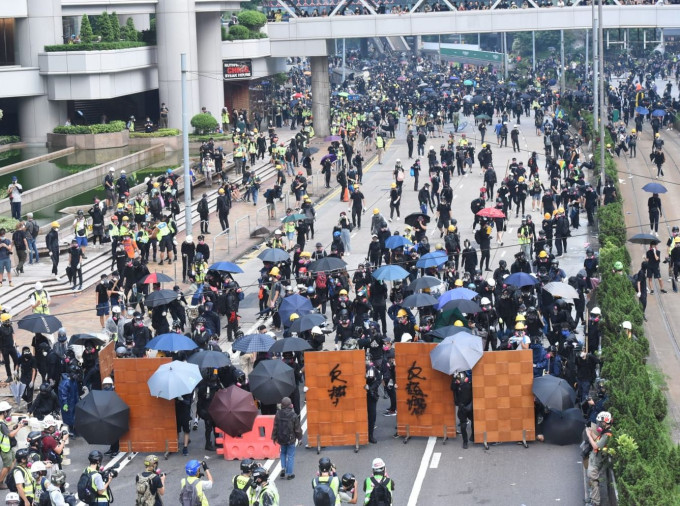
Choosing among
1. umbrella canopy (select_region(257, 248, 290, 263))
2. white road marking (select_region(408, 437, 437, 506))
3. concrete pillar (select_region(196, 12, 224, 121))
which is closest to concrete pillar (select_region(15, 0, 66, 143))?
concrete pillar (select_region(196, 12, 224, 121))

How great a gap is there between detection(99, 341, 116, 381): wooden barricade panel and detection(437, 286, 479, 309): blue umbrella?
22.0 ft

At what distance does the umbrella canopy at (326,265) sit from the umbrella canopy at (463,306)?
468cm

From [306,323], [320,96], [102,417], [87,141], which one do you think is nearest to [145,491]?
[102,417]

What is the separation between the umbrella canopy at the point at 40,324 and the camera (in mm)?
26578

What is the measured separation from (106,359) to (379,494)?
8.25 meters

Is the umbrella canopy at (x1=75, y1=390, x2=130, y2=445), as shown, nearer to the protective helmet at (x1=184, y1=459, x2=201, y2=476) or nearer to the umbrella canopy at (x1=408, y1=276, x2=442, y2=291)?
the protective helmet at (x1=184, y1=459, x2=201, y2=476)

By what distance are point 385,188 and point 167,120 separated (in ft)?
45.3

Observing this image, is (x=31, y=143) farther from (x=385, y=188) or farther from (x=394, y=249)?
(x=394, y=249)

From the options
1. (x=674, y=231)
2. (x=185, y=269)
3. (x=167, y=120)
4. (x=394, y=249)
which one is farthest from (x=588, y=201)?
(x=167, y=120)

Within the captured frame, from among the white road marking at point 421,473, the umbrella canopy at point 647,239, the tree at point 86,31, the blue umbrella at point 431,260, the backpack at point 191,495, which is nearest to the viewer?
the backpack at point 191,495

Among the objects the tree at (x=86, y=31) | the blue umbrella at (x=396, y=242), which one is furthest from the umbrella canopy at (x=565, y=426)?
the tree at (x=86, y=31)

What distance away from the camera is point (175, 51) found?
61.8 metres

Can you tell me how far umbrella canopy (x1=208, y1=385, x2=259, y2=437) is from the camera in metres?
22.6

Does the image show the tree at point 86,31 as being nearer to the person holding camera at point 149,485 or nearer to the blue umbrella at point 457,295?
the blue umbrella at point 457,295
